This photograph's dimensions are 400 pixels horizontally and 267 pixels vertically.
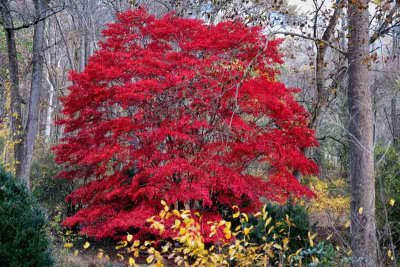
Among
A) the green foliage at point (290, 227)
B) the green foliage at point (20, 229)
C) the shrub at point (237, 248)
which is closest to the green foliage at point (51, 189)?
the shrub at point (237, 248)

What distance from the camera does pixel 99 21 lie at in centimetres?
1605

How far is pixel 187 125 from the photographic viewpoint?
6453 millimetres

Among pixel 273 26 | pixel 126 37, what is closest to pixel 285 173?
pixel 273 26

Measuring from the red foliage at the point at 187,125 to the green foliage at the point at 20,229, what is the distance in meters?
2.33

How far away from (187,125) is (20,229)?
3.05 m

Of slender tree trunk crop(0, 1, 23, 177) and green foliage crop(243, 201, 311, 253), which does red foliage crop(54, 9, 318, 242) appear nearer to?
green foliage crop(243, 201, 311, 253)

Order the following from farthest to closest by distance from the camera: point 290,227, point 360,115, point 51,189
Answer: point 51,189, point 290,227, point 360,115

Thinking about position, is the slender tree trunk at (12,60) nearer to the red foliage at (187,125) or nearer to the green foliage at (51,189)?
the green foliage at (51,189)

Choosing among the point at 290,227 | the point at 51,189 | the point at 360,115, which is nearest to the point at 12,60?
the point at 51,189

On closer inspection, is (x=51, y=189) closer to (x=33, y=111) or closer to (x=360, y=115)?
(x=33, y=111)

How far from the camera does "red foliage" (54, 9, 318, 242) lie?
645 centimetres

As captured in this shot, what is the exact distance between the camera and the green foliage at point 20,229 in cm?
386

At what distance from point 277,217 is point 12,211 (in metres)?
3.08

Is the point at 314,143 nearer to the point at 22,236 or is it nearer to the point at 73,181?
the point at 22,236
